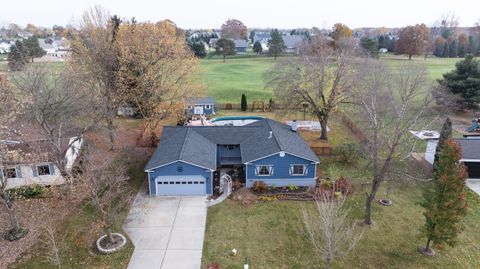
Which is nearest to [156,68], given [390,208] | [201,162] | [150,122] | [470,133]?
[150,122]

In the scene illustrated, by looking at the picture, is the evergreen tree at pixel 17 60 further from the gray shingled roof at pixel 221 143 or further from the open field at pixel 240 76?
the open field at pixel 240 76

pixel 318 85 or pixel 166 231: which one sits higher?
pixel 318 85

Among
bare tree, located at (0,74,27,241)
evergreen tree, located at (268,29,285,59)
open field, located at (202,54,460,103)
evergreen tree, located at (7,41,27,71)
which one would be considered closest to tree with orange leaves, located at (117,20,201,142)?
evergreen tree, located at (7,41,27,71)

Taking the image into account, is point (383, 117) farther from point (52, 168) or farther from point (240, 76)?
point (240, 76)

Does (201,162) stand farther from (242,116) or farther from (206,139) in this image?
(242,116)

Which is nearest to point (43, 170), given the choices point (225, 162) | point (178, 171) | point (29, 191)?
point (29, 191)
